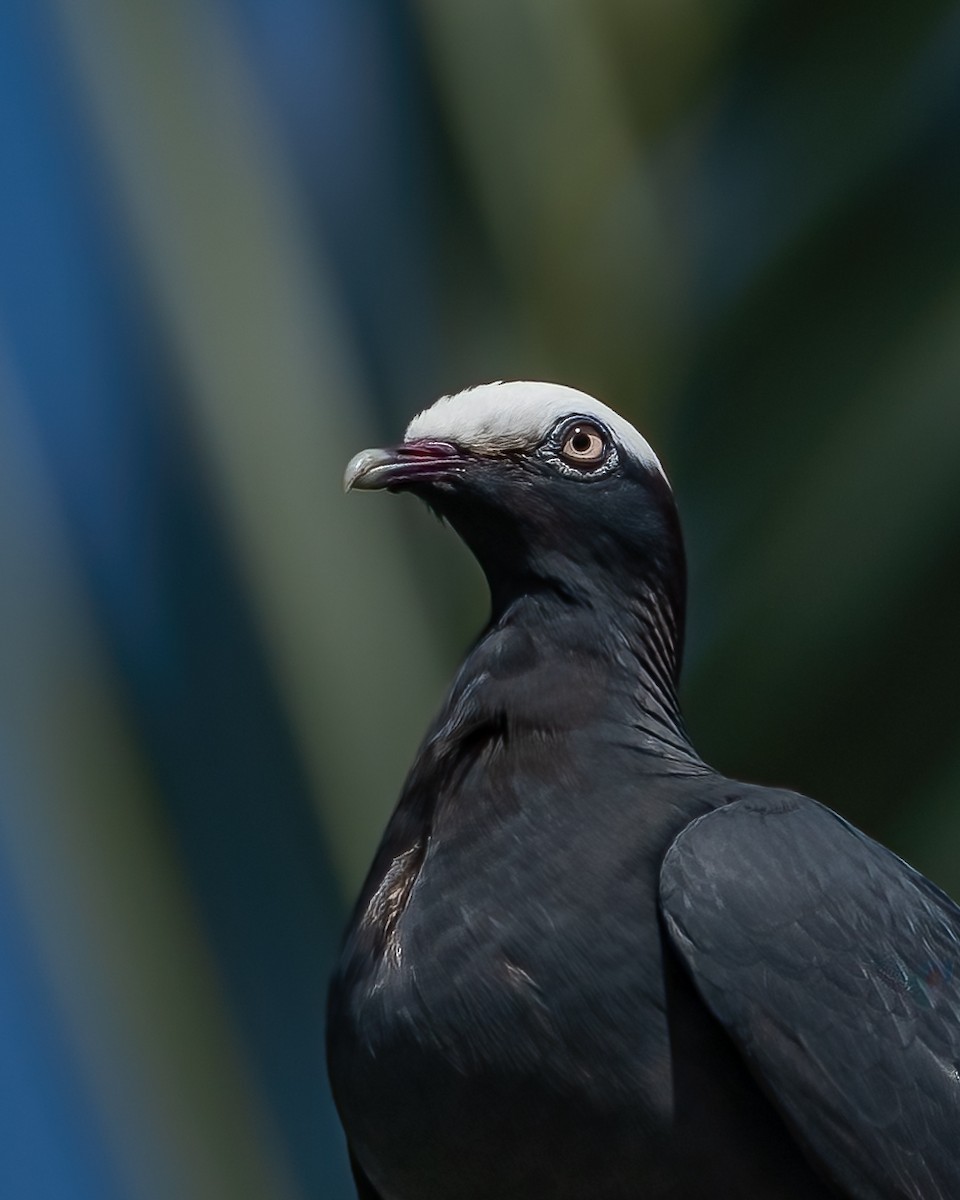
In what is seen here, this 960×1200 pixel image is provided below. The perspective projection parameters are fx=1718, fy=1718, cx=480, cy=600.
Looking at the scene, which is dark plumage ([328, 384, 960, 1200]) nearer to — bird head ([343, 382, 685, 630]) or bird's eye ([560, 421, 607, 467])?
bird head ([343, 382, 685, 630])

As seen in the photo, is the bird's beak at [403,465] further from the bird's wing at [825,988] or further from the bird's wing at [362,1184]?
the bird's wing at [362,1184]

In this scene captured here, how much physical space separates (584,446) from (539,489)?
99 millimetres

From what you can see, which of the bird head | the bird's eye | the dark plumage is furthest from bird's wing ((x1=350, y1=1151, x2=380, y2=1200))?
the bird's eye

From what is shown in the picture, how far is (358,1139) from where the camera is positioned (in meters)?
2.03

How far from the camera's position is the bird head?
7.67 ft

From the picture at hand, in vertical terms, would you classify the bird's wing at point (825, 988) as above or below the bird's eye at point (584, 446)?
below

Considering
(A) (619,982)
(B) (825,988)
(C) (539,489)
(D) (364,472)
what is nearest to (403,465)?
(D) (364,472)

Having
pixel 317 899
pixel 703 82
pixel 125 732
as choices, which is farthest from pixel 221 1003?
pixel 703 82

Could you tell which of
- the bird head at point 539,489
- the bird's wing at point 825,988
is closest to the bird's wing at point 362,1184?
the bird's wing at point 825,988

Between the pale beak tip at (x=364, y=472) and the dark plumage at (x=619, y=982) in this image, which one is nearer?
the dark plumage at (x=619, y=982)

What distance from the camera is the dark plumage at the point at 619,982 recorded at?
191 centimetres

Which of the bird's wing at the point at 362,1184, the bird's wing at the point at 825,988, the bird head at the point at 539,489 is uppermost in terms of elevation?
the bird head at the point at 539,489

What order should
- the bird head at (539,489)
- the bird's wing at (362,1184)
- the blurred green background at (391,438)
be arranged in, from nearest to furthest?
the bird's wing at (362,1184) → the bird head at (539,489) → the blurred green background at (391,438)

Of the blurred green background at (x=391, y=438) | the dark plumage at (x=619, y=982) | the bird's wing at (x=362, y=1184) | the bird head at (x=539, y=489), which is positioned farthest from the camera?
the blurred green background at (x=391, y=438)
